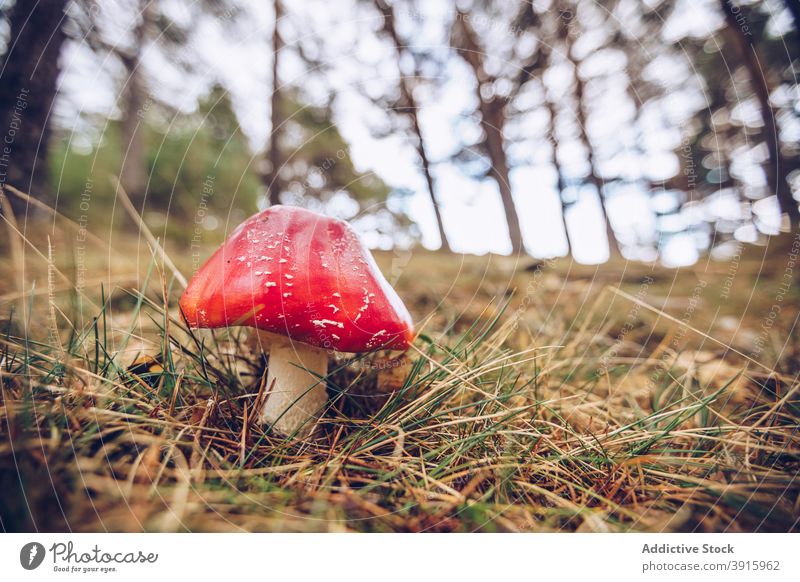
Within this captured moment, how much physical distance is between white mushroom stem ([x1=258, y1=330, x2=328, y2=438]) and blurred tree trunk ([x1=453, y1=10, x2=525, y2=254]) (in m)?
1.70

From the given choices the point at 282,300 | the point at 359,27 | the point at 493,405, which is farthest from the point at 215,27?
the point at 493,405

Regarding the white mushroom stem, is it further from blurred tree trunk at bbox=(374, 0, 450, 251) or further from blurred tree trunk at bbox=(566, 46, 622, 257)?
blurred tree trunk at bbox=(566, 46, 622, 257)

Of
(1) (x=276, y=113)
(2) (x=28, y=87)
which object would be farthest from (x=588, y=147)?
(2) (x=28, y=87)

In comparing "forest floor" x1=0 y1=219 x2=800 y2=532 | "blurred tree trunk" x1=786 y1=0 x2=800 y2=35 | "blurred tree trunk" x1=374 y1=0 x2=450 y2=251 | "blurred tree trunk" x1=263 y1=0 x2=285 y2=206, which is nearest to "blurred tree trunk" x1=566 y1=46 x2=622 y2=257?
"blurred tree trunk" x1=786 y1=0 x2=800 y2=35

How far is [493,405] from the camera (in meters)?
0.92

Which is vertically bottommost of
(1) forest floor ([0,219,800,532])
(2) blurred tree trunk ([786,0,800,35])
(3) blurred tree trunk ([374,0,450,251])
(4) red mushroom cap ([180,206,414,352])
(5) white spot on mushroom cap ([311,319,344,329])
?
(1) forest floor ([0,219,800,532])

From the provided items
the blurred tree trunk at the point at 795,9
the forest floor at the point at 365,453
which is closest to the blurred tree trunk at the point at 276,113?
the forest floor at the point at 365,453

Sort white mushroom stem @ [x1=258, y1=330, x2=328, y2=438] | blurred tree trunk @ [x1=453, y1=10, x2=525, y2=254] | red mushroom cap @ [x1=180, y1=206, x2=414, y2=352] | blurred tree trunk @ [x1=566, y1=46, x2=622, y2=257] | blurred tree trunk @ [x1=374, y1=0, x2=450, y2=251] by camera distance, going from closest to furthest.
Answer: red mushroom cap @ [x1=180, y1=206, x2=414, y2=352] → white mushroom stem @ [x1=258, y1=330, x2=328, y2=438] → blurred tree trunk @ [x1=374, y1=0, x2=450, y2=251] → blurred tree trunk @ [x1=453, y1=10, x2=525, y2=254] → blurred tree trunk @ [x1=566, y1=46, x2=622, y2=257]

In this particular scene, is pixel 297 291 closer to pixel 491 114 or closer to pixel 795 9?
pixel 795 9

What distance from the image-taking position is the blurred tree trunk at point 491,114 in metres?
2.45

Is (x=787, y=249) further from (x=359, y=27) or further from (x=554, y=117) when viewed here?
(x=359, y=27)

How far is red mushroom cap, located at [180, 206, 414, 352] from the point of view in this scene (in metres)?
0.79

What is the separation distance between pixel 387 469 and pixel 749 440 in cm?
90

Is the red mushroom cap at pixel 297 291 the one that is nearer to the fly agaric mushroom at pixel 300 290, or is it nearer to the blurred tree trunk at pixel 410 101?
the fly agaric mushroom at pixel 300 290
